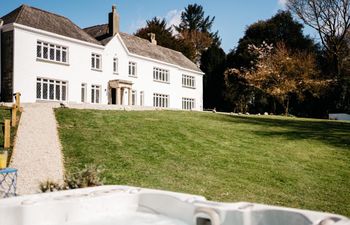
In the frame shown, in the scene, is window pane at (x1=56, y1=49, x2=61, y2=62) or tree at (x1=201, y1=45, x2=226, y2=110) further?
tree at (x1=201, y1=45, x2=226, y2=110)

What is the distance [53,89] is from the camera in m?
26.0

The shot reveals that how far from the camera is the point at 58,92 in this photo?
26375mm

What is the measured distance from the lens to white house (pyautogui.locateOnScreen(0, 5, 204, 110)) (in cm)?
2425

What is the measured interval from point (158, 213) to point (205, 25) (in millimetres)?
62549

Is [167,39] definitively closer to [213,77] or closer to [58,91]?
[213,77]

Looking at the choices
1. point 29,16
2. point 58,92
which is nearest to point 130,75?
point 58,92

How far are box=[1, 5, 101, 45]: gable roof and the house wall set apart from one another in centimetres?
61

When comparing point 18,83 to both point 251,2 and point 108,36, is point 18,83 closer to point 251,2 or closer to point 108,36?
point 108,36

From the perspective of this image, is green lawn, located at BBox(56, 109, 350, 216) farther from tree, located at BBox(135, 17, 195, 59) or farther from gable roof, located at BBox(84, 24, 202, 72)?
tree, located at BBox(135, 17, 195, 59)

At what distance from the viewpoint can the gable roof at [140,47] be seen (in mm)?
32562

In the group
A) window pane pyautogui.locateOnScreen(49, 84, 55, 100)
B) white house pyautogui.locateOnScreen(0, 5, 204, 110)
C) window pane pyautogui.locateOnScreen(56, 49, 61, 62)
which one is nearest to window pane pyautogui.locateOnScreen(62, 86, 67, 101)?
white house pyautogui.locateOnScreen(0, 5, 204, 110)

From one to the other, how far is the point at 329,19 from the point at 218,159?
29.3m

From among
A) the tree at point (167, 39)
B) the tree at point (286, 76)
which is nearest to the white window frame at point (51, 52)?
the tree at point (286, 76)

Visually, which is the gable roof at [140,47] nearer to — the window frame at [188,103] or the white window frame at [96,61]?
the white window frame at [96,61]
